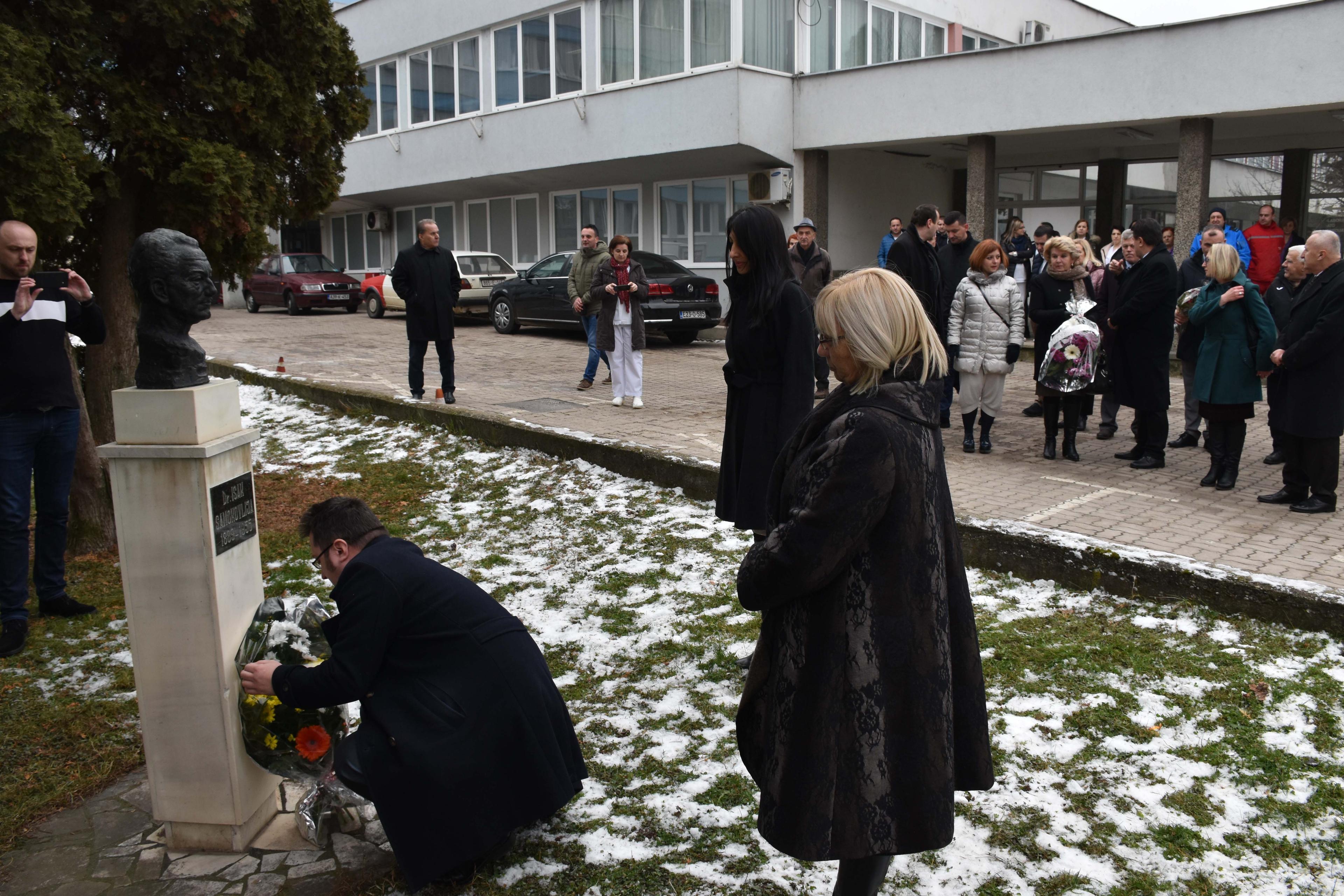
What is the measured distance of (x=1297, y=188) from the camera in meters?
18.5

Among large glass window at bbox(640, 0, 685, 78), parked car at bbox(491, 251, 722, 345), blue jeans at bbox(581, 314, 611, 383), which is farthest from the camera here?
large glass window at bbox(640, 0, 685, 78)

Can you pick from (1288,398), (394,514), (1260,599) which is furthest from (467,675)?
(1288,398)

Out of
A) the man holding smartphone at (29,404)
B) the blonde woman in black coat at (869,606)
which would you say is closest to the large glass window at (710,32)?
the man holding smartphone at (29,404)

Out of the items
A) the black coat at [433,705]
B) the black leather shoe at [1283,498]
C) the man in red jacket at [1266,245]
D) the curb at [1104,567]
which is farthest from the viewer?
the man in red jacket at [1266,245]

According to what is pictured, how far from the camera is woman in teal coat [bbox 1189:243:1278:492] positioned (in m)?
7.29

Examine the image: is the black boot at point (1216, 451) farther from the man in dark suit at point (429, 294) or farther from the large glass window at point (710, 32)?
the large glass window at point (710, 32)

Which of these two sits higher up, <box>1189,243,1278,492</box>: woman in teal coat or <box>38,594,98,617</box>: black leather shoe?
<box>1189,243,1278,492</box>: woman in teal coat

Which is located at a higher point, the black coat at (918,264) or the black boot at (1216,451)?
the black coat at (918,264)

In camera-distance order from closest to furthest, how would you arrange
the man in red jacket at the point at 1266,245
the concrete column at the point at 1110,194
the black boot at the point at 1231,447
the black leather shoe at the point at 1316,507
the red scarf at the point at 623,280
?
the black leather shoe at the point at 1316,507, the black boot at the point at 1231,447, the red scarf at the point at 623,280, the man in red jacket at the point at 1266,245, the concrete column at the point at 1110,194

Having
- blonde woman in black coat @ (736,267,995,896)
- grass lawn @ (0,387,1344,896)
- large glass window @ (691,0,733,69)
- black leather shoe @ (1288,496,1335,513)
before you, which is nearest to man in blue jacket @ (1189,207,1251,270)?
black leather shoe @ (1288,496,1335,513)

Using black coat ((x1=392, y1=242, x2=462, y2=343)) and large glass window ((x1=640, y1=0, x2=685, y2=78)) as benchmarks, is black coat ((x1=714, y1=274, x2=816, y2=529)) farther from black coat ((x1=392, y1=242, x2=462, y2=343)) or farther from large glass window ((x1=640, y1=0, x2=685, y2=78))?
large glass window ((x1=640, y1=0, x2=685, y2=78))

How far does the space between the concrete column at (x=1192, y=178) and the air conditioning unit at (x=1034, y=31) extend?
1138cm

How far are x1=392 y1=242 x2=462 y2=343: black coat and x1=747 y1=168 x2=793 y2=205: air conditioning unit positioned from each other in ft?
30.7

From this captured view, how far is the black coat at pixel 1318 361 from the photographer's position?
21.2ft
